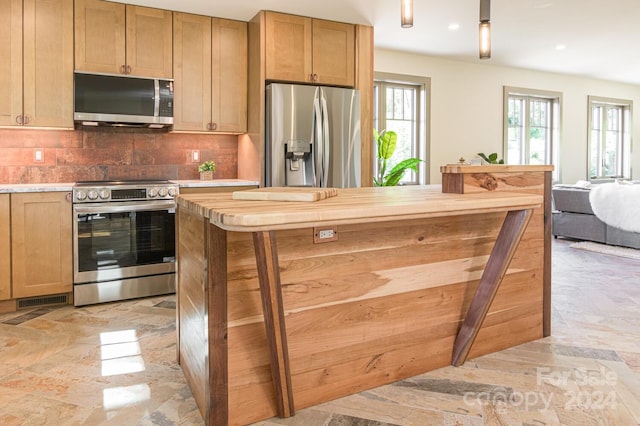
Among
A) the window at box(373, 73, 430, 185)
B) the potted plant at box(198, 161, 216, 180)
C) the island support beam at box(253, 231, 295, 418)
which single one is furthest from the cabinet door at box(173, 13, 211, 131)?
the island support beam at box(253, 231, 295, 418)

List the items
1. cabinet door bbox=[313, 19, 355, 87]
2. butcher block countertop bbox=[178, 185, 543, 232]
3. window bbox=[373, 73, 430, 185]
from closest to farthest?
1. butcher block countertop bbox=[178, 185, 543, 232]
2. cabinet door bbox=[313, 19, 355, 87]
3. window bbox=[373, 73, 430, 185]

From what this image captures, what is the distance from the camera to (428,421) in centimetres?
203

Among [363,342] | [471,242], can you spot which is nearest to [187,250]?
[363,342]

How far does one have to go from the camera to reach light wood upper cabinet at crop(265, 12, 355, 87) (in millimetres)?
4434

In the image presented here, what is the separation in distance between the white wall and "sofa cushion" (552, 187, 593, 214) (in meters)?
1.23

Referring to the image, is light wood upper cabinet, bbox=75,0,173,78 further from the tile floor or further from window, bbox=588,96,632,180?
window, bbox=588,96,632,180

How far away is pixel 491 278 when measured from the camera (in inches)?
97.9

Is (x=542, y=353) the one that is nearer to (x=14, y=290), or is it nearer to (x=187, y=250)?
(x=187, y=250)

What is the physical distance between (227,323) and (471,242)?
4.55ft

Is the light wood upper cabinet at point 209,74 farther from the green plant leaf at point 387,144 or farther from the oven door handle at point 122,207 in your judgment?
the green plant leaf at point 387,144

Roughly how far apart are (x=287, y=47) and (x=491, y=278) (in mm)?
2966

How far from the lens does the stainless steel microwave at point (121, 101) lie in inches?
155

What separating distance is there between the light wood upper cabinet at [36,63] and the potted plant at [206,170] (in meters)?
1.18

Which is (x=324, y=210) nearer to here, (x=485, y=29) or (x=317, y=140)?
(x=485, y=29)
